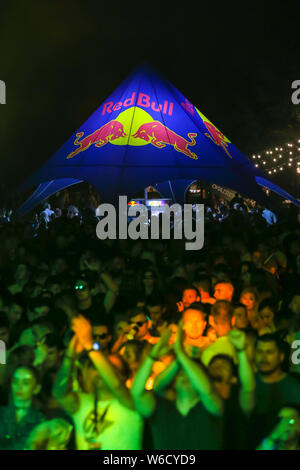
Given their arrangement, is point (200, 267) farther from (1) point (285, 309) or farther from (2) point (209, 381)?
(2) point (209, 381)

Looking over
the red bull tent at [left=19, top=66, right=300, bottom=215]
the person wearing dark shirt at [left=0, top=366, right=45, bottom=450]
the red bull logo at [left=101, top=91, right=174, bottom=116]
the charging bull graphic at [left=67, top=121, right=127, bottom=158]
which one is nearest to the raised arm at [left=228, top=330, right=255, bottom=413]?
the person wearing dark shirt at [left=0, top=366, right=45, bottom=450]

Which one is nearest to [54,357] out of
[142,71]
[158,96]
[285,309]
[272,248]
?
[285,309]

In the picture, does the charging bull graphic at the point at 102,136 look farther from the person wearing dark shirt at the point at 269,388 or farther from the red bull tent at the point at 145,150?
the person wearing dark shirt at the point at 269,388

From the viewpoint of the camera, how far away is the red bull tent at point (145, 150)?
1440 cm

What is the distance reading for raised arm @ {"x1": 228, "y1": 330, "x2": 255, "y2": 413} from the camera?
10.9 ft

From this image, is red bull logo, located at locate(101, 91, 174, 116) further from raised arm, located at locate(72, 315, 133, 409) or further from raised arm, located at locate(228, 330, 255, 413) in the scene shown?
raised arm, located at locate(228, 330, 255, 413)

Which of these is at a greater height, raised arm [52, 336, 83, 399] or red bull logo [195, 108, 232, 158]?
red bull logo [195, 108, 232, 158]

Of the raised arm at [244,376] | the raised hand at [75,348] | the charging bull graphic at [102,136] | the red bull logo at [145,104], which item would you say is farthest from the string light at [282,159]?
the raised hand at [75,348]

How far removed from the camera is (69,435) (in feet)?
10.7

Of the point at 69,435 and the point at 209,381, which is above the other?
the point at 209,381

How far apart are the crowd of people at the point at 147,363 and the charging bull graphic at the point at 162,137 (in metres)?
9.22

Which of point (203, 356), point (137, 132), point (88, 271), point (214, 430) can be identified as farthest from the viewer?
point (137, 132)

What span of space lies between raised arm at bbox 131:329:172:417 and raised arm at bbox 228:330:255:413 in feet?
1.50

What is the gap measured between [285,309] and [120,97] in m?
12.8
